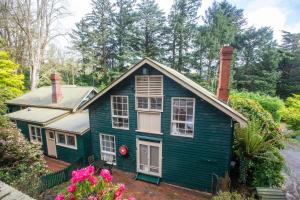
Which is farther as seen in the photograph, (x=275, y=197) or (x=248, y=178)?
(x=248, y=178)

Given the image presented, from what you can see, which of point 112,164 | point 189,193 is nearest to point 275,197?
point 189,193

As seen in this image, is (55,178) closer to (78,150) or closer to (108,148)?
(78,150)

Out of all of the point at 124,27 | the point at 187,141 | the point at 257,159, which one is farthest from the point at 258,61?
the point at 187,141

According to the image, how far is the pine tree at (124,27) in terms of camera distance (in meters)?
27.9

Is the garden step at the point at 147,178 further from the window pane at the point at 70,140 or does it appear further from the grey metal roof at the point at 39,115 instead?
the grey metal roof at the point at 39,115

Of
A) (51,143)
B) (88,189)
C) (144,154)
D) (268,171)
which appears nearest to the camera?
(88,189)

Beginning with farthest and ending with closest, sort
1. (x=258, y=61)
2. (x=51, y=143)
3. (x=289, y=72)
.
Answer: (x=289, y=72), (x=258, y=61), (x=51, y=143)

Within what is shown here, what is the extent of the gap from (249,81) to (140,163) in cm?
2784

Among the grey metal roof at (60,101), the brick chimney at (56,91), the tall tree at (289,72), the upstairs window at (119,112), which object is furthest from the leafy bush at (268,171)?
the tall tree at (289,72)

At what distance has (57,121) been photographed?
12547 mm

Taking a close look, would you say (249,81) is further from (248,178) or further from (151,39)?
(248,178)

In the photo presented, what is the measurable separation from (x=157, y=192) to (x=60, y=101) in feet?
37.3

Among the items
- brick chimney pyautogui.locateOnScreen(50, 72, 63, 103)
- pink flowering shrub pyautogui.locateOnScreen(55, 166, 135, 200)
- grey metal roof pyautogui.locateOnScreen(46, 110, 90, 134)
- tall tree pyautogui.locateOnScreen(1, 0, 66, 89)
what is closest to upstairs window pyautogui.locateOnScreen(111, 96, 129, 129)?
grey metal roof pyautogui.locateOnScreen(46, 110, 90, 134)

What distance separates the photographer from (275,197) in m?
6.55
